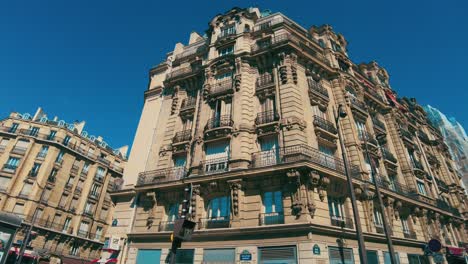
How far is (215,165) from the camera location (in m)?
16.4

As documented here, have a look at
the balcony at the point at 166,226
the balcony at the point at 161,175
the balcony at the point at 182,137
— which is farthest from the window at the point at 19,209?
the balcony at the point at 166,226

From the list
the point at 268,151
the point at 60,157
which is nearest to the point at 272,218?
the point at 268,151

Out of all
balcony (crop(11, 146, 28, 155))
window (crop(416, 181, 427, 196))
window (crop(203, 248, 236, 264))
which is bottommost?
window (crop(203, 248, 236, 264))

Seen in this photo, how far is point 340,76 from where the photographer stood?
2144cm

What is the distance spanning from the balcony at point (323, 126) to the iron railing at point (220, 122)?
215 inches

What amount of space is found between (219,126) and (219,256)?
25.6 ft

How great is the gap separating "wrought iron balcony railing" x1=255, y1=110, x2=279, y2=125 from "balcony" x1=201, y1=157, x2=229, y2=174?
3.25 m

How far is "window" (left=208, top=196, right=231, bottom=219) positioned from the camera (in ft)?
48.3

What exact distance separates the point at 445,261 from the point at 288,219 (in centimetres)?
1645

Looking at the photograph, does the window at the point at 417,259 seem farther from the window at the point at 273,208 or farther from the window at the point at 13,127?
the window at the point at 13,127

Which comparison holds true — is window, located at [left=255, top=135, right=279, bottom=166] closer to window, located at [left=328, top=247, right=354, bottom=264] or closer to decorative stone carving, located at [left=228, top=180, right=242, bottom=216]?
decorative stone carving, located at [left=228, top=180, right=242, bottom=216]

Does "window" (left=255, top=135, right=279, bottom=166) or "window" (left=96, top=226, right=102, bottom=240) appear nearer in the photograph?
"window" (left=255, top=135, right=279, bottom=166)

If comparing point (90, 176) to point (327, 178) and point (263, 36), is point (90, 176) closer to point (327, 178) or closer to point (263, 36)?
point (263, 36)

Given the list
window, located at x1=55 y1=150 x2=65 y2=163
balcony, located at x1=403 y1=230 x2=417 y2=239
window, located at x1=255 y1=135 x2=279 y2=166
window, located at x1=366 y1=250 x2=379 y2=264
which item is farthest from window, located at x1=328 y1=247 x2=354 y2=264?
window, located at x1=55 y1=150 x2=65 y2=163
